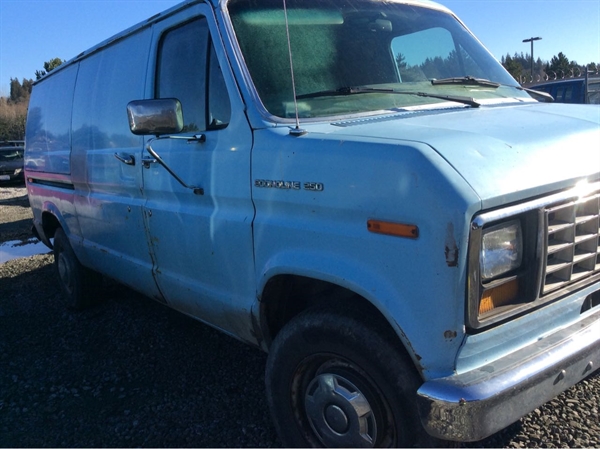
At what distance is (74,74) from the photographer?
203 inches

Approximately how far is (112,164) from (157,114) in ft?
4.56

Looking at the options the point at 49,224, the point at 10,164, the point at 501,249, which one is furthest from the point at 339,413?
the point at 10,164

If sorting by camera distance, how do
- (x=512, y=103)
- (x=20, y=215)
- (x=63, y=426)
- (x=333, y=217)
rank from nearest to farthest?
(x=333, y=217) → (x=512, y=103) → (x=63, y=426) → (x=20, y=215)

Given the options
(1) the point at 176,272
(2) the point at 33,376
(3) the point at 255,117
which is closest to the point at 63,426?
(2) the point at 33,376

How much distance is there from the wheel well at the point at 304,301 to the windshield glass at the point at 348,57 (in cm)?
83

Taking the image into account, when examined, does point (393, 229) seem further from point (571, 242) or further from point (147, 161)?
point (147, 161)

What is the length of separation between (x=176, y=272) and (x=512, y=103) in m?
2.24

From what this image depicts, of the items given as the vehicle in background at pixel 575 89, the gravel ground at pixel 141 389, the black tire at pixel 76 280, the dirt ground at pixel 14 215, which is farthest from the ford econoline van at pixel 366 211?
the vehicle in background at pixel 575 89

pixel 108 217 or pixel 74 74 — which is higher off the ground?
pixel 74 74

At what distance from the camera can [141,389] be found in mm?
3727

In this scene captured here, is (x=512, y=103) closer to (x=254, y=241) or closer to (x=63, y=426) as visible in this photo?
(x=254, y=241)

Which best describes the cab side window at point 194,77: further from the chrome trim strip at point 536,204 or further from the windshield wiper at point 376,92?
the chrome trim strip at point 536,204

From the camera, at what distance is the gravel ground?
119 inches

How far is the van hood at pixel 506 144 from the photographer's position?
196 centimetres
